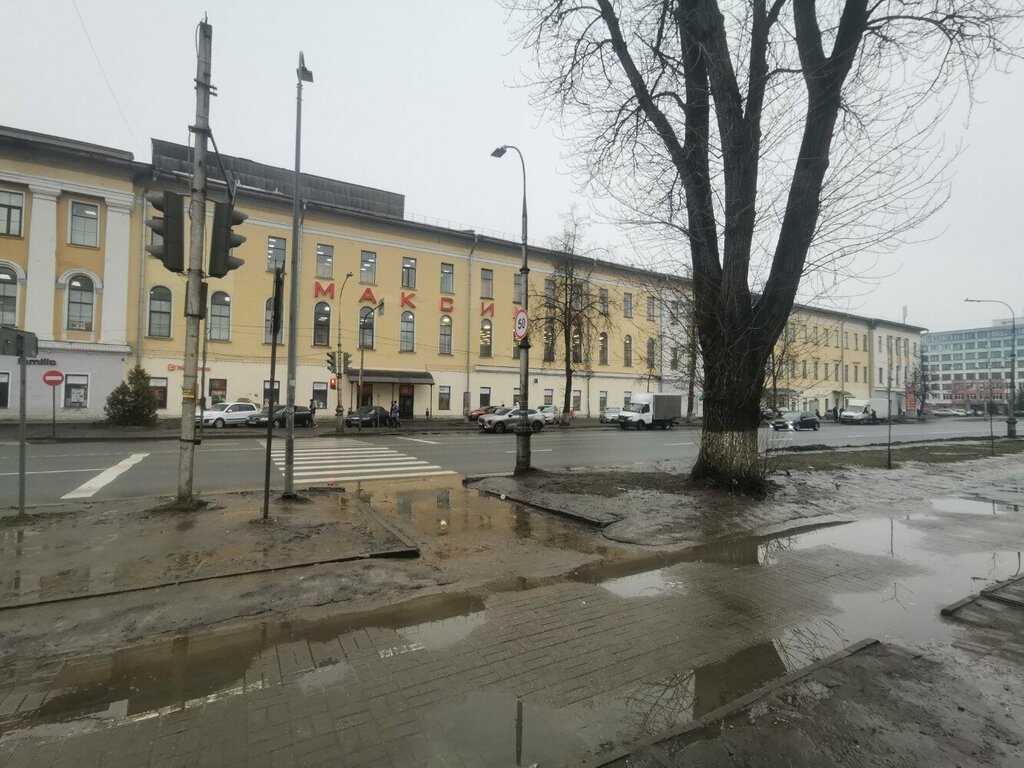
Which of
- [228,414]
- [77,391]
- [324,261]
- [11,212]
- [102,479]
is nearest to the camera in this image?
[102,479]

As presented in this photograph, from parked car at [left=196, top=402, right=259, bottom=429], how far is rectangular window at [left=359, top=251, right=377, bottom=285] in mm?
12373

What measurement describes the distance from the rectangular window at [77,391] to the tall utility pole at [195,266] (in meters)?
29.3

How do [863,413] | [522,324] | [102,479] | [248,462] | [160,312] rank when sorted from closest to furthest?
[522,324] → [102,479] → [248,462] → [160,312] → [863,413]

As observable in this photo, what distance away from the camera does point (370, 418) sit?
33.3 m

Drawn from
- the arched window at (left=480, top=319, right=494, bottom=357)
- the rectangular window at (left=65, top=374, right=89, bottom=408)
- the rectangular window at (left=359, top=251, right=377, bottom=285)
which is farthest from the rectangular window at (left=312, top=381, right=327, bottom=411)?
the arched window at (left=480, top=319, right=494, bottom=357)

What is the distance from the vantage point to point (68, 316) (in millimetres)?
29312

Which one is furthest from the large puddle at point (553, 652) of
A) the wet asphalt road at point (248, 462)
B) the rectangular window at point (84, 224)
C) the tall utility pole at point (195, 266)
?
the rectangular window at point (84, 224)

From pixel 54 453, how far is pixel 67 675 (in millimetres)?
17097

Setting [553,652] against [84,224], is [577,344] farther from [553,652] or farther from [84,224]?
[553,652]

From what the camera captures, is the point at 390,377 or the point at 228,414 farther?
the point at 390,377

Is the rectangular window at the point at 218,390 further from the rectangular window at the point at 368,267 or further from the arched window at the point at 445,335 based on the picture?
the arched window at the point at 445,335

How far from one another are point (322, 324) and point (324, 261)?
15.0ft

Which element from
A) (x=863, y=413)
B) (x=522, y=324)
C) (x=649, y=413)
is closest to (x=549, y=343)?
(x=649, y=413)

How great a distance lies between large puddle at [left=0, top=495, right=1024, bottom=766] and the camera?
2793 mm
